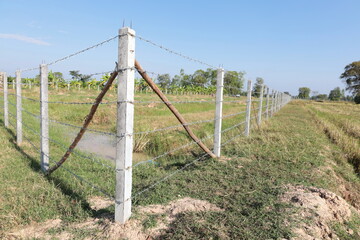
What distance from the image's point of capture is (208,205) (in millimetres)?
3018

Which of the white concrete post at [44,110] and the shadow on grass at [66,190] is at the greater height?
the white concrete post at [44,110]

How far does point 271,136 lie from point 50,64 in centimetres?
529

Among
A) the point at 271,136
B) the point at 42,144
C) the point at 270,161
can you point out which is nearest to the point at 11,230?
the point at 42,144

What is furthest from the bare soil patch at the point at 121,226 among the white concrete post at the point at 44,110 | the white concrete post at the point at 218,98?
the white concrete post at the point at 218,98

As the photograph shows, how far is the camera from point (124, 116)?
2.39 meters

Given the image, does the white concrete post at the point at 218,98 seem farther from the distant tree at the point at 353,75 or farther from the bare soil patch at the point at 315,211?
the distant tree at the point at 353,75

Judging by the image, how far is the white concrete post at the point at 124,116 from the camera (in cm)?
237

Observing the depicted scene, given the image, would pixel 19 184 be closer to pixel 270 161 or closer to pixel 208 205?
pixel 208 205

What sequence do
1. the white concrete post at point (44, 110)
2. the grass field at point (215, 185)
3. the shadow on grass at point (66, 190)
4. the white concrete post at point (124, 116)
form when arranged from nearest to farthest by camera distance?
1. the white concrete post at point (124, 116)
2. the grass field at point (215, 185)
3. the shadow on grass at point (66, 190)
4. the white concrete post at point (44, 110)

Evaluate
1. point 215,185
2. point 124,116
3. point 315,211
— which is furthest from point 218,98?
point 124,116

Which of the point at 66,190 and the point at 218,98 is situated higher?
the point at 218,98

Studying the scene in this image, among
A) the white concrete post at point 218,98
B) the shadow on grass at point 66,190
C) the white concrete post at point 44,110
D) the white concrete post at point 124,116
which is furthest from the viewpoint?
the white concrete post at point 218,98

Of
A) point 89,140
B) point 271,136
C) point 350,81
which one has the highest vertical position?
point 350,81

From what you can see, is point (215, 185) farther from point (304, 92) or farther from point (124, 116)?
point (304, 92)
